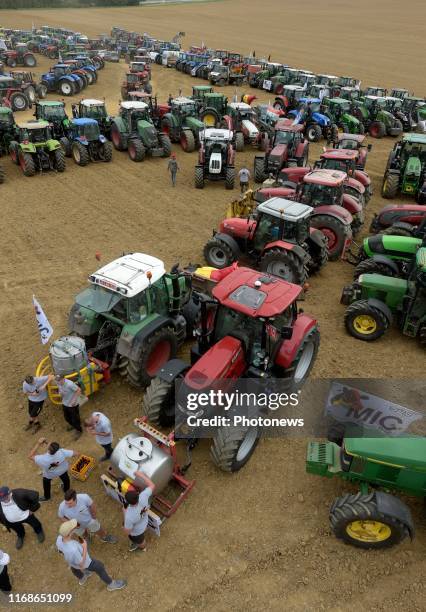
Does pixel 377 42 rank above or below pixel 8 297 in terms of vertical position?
above

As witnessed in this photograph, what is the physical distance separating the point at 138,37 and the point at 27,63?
15454 millimetres

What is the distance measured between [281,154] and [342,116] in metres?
8.69

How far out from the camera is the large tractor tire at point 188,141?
16.9 metres

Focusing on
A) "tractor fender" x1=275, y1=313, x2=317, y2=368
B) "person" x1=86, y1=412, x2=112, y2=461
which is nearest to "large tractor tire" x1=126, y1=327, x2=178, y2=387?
"person" x1=86, y1=412, x2=112, y2=461

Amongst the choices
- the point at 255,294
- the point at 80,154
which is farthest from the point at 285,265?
the point at 80,154

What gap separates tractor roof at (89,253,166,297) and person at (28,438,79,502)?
219 cm

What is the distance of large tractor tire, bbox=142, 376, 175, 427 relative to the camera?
5.53 m

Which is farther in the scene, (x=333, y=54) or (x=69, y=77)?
(x=333, y=54)

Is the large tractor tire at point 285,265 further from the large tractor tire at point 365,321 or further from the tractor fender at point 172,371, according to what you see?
the tractor fender at point 172,371

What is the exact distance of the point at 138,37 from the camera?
145 ft

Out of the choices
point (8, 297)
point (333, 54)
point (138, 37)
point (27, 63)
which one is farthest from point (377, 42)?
point (8, 297)

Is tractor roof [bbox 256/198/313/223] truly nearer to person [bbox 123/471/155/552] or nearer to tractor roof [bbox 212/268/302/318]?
tractor roof [bbox 212/268/302/318]

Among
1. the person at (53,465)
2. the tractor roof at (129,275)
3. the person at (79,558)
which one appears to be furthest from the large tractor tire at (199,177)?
the person at (79,558)

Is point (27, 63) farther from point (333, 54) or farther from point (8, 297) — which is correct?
point (8, 297)
